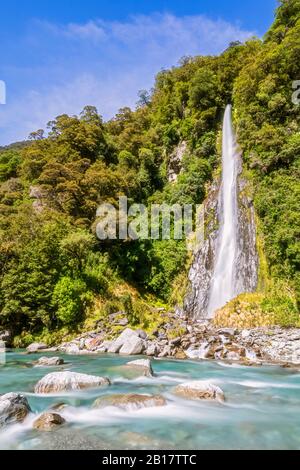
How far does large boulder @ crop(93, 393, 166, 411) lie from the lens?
29.4 feet

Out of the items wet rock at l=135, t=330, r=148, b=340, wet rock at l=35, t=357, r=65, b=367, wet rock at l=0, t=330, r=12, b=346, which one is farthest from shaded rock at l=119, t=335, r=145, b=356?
wet rock at l=0, t=330, r=12, b=346

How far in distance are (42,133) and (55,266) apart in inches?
1151

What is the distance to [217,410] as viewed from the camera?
357 inches

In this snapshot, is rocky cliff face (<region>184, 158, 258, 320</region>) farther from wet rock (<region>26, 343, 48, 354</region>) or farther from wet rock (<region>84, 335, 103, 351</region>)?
wet rock (<region>26, 343, 48, 354</region>)

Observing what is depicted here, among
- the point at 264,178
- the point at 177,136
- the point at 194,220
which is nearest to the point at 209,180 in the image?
the point at 194,220

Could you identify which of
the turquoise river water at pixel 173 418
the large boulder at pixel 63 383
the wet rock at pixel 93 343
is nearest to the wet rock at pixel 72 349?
the wet rock at pixel 93 343

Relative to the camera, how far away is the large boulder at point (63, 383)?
10.6 meters

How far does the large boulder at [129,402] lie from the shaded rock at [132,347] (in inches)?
350

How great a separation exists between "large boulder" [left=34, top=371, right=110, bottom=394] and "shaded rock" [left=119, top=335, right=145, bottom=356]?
7.19 m

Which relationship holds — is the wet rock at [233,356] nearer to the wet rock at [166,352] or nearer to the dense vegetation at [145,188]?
the wet rock at [166,352]

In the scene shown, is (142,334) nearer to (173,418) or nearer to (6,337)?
(6,337)

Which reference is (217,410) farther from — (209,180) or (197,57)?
(197,57)

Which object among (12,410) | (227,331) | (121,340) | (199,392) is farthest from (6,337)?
(199,392)

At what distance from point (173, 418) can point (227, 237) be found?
20246mm
